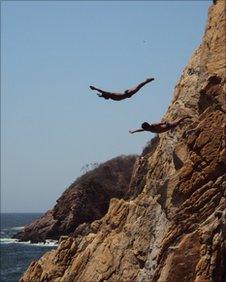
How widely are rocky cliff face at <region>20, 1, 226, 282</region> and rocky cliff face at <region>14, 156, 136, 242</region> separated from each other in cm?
5791

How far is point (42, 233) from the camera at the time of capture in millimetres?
102562

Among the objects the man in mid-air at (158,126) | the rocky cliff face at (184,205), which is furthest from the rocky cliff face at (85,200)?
the man in mid-air at (158,126)

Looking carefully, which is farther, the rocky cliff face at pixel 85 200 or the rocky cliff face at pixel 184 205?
the rocky cliff face at pixel 85 200

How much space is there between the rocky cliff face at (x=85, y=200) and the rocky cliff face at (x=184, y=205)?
5791 centimetres

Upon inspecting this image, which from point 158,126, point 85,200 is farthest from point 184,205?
point 85,200

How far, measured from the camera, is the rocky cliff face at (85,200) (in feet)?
306

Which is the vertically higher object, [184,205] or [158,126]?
[158,126]

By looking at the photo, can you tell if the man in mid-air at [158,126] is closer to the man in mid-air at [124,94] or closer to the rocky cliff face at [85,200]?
the man in mid-air at [124,94]

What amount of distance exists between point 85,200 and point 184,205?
226 ft

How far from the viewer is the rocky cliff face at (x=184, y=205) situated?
81.1 feet

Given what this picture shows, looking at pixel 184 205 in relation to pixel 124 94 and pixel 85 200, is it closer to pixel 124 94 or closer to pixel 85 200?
pixel 124 94

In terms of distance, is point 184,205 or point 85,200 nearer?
point 184,205

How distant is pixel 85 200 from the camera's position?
94.4 metres

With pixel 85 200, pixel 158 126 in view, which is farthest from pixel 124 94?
pixel 85 200
